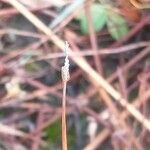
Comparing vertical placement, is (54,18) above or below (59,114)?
above

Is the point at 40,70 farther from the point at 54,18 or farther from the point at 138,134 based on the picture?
the point at 138,134

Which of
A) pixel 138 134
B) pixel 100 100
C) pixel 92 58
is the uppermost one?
pixel 92 58

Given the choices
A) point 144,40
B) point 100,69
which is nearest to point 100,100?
point 100,69

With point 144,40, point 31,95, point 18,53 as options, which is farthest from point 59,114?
point 144,40

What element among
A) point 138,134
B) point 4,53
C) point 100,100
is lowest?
point 138,134

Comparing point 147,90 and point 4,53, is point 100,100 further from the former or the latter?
point 4,53

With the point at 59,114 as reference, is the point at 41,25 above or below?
above
